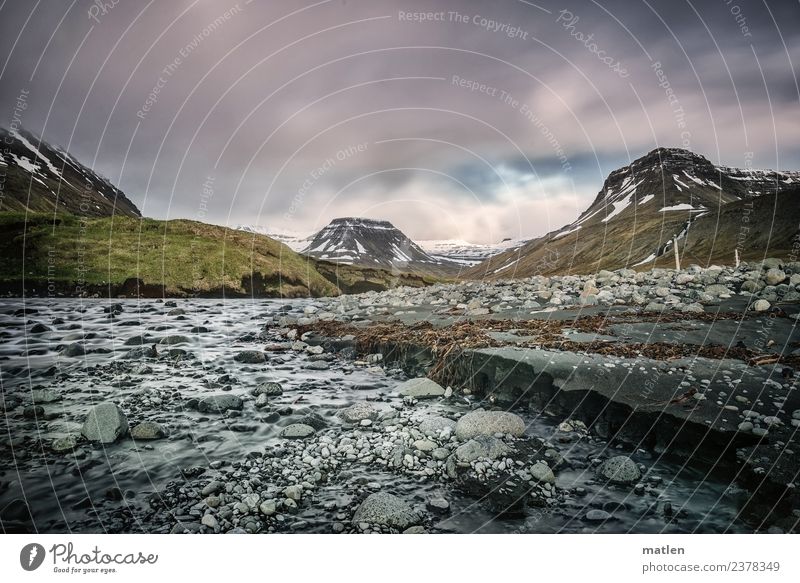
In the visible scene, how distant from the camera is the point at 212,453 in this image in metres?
5.54

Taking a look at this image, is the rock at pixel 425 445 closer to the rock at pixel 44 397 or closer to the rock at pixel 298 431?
the rock at pixel 298 431

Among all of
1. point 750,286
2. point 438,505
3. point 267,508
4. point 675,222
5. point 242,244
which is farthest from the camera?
point 675,222

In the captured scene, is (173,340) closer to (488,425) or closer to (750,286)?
→ (488,425)

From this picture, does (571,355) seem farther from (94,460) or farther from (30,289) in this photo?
(30,289)

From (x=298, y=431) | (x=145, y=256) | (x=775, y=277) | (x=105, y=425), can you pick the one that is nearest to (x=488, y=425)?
(x=298, y=431)

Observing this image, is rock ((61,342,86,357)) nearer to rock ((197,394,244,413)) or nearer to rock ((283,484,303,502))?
rock ((197,394,244,413))

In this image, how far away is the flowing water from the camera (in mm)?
4234

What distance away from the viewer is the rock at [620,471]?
4676mm

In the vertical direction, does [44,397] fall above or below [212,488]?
above

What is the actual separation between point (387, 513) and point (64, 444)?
5425mm

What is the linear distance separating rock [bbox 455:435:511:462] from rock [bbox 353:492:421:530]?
1.27m

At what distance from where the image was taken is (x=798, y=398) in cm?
514

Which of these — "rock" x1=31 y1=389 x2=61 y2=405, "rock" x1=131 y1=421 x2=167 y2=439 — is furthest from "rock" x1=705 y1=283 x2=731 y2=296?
"rock" x1=31 y1=389 x2=61 y2=405

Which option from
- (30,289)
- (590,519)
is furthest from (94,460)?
(30,289)
